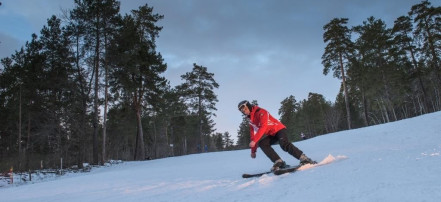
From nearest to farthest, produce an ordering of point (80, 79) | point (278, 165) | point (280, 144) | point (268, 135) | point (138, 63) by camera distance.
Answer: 1. point (278, 165)
2. point (280, 144)
3. point (268, 135)
4. point (80, 79)
5. point (138, 63)

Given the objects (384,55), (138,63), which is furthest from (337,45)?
(138,63)

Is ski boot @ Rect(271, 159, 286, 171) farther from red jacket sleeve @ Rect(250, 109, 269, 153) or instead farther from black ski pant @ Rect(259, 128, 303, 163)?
red jacket sleeve @ Rect(250, 109, 269, 153)

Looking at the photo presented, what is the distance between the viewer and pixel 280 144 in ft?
19.1

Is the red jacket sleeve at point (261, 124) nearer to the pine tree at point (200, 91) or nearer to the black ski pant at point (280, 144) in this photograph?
the black ski pant at point (280, 144)

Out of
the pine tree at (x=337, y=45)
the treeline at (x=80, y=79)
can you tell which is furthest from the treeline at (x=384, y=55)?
the treeline at (x=80, y=79)

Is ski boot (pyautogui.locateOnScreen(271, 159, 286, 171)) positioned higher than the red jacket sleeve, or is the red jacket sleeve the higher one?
the red jacket sleeve

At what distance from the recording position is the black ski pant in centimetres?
578

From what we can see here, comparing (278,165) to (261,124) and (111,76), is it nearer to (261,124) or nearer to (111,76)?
(261,124)

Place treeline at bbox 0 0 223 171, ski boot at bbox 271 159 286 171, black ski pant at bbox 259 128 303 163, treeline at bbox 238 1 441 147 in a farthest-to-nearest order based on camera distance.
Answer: treeline at bbox 238 1 441 147
treeline at bbox 0 0 223 171
black ski pant at bbox 259 128 303 163
ski boot at bbox 271 159 286 171

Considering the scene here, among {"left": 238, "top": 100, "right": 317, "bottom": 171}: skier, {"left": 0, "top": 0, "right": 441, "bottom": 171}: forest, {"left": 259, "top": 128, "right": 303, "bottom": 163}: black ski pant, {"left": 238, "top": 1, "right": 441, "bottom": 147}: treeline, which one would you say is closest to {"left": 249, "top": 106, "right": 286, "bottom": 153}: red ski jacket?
{"left": 238, "top": 100, "right": 317, "bottom": 171}: skier

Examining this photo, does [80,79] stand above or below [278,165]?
above

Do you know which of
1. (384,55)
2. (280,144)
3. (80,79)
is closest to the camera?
(280,144)

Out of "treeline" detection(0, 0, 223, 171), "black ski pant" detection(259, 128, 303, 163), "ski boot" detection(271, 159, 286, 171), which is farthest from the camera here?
"treeline" detection(0, 0, 223, 171)

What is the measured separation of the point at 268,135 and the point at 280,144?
1.00 ft
